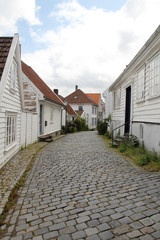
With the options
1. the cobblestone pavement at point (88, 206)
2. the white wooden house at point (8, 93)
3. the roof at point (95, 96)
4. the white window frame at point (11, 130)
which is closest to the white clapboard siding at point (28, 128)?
the white wooden house at point (8, 93)

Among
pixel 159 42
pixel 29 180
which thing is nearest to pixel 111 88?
pixel 159 42

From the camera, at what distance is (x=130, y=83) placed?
436 inches

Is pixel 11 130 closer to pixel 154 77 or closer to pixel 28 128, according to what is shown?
pixel 28 128

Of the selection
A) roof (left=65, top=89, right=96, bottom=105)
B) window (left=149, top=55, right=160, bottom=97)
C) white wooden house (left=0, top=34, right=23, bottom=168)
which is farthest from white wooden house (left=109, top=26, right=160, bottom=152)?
roof (left=65, top=89, right=96, bottom=105)

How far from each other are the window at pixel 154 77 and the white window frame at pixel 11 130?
5629 mm

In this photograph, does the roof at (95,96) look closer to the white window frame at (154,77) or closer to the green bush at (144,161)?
→ the white window frame at (154,77)

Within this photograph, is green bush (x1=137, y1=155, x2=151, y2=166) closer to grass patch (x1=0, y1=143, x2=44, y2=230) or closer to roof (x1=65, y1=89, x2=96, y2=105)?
grass patch (x1=0, y1=143, x2=44, y2=230)

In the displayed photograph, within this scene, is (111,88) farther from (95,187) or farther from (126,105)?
(95,187)

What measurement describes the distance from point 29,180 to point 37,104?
9059 millimetres

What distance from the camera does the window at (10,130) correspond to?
7535 millimetres

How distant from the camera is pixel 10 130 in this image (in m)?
7.96

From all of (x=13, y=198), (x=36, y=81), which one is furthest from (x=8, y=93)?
(x=36, y=81)

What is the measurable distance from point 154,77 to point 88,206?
581 cm

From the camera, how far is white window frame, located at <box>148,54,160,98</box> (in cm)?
718
